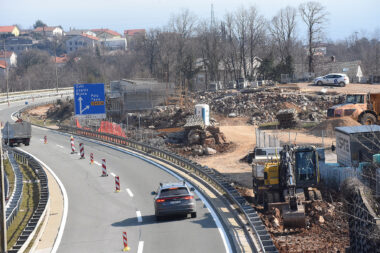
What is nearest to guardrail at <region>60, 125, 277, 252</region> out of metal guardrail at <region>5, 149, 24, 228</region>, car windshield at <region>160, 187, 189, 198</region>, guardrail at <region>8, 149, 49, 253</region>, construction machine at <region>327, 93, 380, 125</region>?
car windshield at <region>160, 187, 189, 198</region>

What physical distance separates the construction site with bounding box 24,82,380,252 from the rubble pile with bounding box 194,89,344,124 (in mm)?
118

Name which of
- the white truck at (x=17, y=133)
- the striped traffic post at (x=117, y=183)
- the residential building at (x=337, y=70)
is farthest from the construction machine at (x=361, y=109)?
the residential building at (x=337, y=70)

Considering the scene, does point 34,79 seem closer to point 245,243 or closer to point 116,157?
point 116,157

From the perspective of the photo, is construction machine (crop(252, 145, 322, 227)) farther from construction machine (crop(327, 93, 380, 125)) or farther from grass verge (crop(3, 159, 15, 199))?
construction machine (crop(327, 93, 380, 125))

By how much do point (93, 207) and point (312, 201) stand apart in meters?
9.72

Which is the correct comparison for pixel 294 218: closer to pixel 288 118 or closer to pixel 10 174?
pixel 10 174

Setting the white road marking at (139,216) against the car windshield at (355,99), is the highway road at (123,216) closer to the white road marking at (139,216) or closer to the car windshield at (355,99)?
the white road marking at (139,216)

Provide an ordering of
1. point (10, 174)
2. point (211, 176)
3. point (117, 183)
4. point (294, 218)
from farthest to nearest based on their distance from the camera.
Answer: point (10, 174) → point (117, 183) → point (211, 176) → point (294, 218)

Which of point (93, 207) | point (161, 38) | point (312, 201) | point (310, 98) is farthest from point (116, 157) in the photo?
point (161, 38)

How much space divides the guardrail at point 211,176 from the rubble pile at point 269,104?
18632 millimetres

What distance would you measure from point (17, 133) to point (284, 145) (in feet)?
94.8

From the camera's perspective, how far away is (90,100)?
43.6 metres

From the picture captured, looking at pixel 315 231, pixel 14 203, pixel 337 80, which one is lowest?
pixel 315 231

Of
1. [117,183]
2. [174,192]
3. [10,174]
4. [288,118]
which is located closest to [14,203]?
[117,183]
